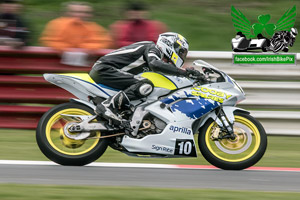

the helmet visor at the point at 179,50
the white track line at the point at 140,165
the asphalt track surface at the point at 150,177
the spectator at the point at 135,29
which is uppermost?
the helmet visor at the point at 179,50

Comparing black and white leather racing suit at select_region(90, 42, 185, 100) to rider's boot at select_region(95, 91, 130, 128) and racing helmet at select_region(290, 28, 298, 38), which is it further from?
racing helmet at select_region(290, 28, 298, 38)

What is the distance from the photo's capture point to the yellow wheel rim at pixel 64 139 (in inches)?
243

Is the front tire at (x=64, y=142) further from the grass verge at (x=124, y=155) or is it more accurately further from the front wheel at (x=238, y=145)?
the front wheel at (x=238, y=145)

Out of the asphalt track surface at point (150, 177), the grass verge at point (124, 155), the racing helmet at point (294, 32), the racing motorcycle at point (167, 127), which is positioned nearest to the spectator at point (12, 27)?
the grass verge at point (124, 155)

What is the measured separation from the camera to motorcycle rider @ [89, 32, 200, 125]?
20.2 ft

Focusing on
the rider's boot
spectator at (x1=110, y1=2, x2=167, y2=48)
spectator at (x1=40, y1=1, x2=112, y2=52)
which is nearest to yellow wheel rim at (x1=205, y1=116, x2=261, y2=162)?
the rider's boot

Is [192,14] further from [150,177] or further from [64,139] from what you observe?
[150,177]

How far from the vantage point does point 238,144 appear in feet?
20.4

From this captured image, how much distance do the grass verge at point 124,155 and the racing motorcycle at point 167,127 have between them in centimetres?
46

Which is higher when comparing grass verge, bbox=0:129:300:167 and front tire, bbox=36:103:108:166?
front tire, bbox=36:103:108:166

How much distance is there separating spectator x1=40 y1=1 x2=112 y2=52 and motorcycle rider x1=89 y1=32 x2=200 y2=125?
5.11ft

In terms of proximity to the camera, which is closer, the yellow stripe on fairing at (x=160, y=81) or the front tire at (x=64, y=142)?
the front tire at (x=64, y=142)

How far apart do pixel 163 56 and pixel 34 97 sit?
8.03 ft

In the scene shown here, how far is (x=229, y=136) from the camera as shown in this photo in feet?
20.2
